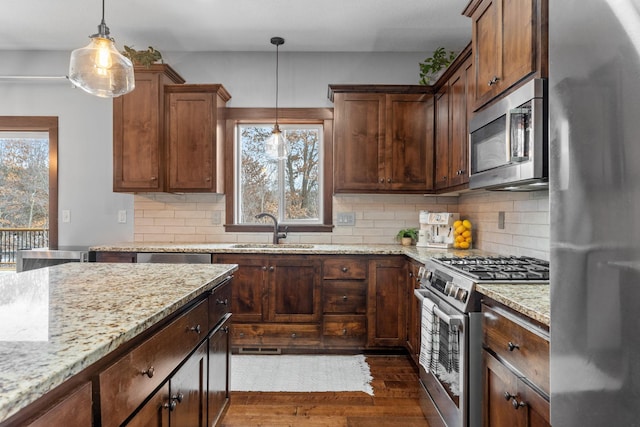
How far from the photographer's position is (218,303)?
184 centimetres

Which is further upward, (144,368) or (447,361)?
(144,368)

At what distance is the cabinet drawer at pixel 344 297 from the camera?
3193 millimetres

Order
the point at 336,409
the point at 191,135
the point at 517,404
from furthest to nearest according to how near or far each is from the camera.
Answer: the point at 191,135
the point at 336,409
the point at 517,404

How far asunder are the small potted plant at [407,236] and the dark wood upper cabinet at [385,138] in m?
0.42

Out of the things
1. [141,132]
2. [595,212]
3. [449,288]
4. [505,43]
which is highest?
[505,43]

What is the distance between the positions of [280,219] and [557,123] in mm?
3283

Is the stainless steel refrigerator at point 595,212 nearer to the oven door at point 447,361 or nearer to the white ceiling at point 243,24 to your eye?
the oven door at point 447,361

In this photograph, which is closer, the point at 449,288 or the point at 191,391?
the point at 191,391

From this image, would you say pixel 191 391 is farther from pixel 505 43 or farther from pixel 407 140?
pixel 407 140

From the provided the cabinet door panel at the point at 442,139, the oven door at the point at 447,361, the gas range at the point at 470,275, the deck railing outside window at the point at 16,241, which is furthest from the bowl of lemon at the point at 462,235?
the deck railing outside window at the point at 16,241

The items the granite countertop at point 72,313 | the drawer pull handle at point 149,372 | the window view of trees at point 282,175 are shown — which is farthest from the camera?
the window view of trees at point 282,175

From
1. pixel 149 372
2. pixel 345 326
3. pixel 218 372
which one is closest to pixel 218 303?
pixel 218 372

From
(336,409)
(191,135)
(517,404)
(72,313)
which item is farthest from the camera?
(191,135)

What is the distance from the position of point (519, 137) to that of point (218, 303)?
1543 mm
